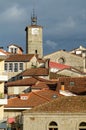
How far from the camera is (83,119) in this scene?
4694 centimetres

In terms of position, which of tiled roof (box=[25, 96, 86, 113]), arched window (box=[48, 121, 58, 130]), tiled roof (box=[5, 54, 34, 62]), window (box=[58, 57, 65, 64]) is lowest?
arched window (box=[48, 121, 58, 130])

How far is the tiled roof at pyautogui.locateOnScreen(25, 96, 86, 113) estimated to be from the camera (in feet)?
156

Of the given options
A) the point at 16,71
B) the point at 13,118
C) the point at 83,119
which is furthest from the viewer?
the point at 16,71

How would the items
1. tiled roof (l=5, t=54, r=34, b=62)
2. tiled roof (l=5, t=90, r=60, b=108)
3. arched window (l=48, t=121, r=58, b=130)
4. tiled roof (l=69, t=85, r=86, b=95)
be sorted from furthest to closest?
1. tiled roof (l=5, t=54, r=34, b=62)
2. tiled roof (l=69, t=85, r=86, b=95)
3. tiled roof (l=5, t=90, r=60, b=108)
4. arched window (l=48, t=121, r=58, b=130)

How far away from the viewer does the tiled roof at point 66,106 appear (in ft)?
156

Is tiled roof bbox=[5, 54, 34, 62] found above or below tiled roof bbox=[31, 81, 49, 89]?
above

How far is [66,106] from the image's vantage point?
1907 inches

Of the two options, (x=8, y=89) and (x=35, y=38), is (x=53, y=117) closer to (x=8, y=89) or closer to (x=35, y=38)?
(x=8, y=89)

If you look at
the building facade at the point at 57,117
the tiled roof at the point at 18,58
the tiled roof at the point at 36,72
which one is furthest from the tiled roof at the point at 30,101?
the tiled roof at the point at 18,58

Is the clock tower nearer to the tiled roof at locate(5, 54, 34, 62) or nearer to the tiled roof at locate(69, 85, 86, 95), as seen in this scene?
the tiled roof at locate(5, 54, 34, 62)

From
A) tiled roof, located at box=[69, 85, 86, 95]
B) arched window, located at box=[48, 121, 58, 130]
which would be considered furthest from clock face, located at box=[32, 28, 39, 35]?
arched window, located at box=[48, 121, 58, 130]

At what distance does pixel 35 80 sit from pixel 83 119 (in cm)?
3641

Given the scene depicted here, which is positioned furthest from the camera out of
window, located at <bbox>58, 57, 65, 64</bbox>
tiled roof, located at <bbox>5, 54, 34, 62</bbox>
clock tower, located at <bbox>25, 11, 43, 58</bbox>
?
clock tower, located at <bbox>25, 11, 43, 58</bbox>

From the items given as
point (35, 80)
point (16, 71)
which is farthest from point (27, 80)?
point (16, 71)
